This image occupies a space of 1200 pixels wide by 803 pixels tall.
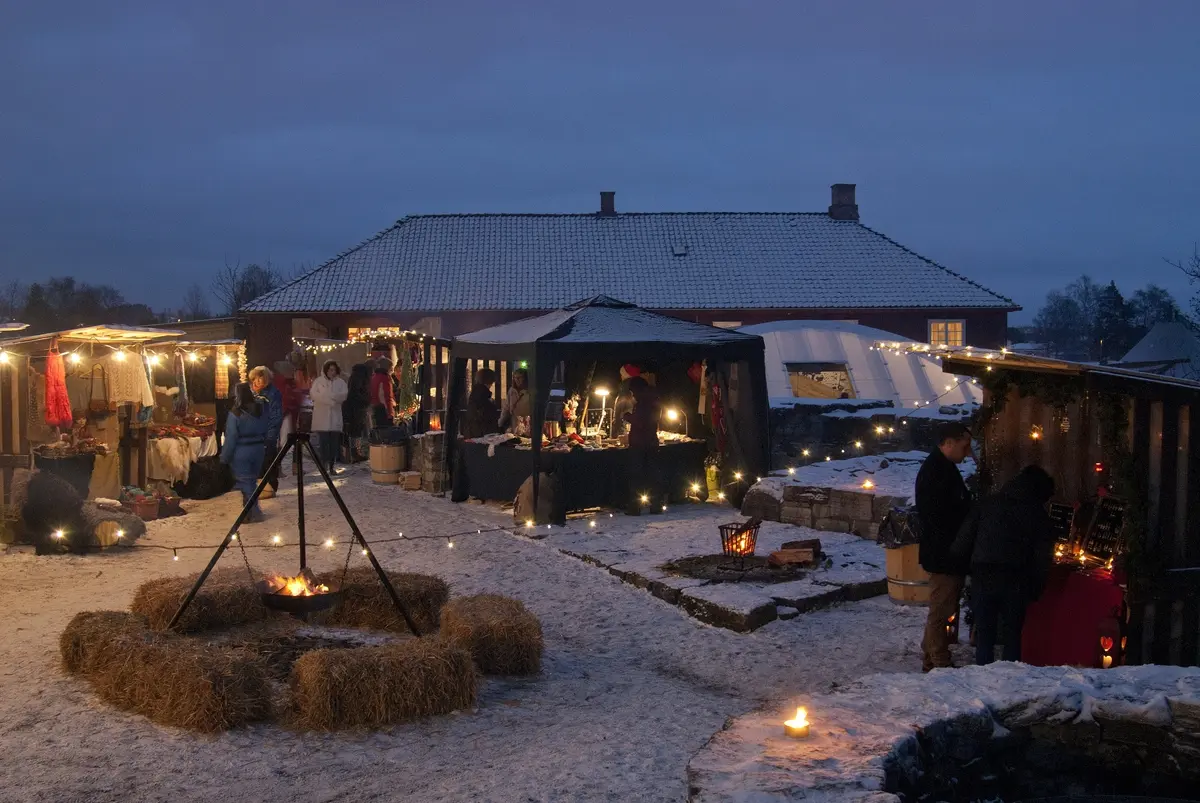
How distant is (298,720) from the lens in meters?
5.58

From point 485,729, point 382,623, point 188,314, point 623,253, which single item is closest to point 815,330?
point 623,253

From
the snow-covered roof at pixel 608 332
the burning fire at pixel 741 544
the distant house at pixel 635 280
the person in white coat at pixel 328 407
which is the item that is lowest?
the burning fire at pixel 741 544

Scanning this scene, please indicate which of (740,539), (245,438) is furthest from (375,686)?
(245,438)

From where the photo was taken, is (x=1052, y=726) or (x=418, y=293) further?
(x=418, y=293)

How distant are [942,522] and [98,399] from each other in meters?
10.2

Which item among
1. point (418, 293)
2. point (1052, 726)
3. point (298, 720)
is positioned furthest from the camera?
point (418, 293)

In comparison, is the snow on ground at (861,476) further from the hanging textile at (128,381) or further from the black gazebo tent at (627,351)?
the hanging textile at (128,381)

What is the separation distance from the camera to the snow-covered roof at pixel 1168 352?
93.8 ft

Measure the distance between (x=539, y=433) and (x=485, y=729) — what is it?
21.9 feet

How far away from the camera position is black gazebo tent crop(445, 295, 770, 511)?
12.2m

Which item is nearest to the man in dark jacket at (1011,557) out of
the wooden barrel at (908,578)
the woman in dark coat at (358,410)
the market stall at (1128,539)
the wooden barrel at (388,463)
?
the market stall at (1128,539)

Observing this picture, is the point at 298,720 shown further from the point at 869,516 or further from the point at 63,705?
the point at 869,516

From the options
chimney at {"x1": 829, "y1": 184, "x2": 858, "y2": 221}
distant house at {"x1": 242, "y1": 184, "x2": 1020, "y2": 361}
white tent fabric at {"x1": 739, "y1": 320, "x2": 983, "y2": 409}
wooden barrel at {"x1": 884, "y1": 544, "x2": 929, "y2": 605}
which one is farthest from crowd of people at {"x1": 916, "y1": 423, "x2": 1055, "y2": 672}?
chimney at {"x1": 829, "y1": 184, "x2": 858, "y2": 221}

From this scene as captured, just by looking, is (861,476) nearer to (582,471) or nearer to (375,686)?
(582,471)
